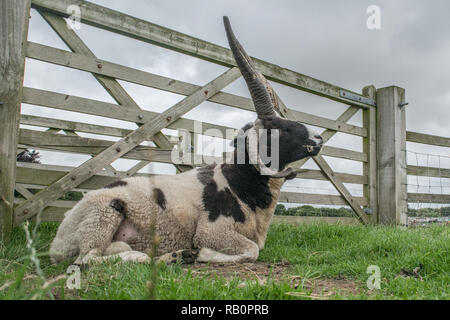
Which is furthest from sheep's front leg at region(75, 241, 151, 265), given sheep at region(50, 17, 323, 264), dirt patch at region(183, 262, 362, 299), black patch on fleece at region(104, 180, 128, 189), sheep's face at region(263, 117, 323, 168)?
sheep's face at region(263, 117, 323, 168)

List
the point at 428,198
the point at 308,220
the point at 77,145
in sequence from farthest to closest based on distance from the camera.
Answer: the point at 428,198 < the point at 308,220 < the point at 77,145

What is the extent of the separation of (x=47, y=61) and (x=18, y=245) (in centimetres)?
199

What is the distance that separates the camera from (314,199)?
246 inches

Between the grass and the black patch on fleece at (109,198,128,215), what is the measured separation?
0.57m

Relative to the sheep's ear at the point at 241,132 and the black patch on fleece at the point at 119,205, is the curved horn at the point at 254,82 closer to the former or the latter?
the sheep's ear at the point at 241,132

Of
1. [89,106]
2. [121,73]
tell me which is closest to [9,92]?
[89,106]

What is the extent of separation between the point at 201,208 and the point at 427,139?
6426mm

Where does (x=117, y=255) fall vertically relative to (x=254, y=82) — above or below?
below

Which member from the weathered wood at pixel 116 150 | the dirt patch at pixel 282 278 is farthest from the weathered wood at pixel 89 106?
the dirt patch at pixel 282 278

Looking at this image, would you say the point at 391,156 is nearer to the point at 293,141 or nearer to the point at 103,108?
the point at 293,141

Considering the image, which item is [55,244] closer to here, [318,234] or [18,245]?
[18,245]

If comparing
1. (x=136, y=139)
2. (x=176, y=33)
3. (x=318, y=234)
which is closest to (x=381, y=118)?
(x=318, y=234)

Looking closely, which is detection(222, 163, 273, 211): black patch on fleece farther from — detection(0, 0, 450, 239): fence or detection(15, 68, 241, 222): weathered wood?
detection(15, 68, 241, 222): weathered wood

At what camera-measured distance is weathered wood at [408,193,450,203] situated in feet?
23.8
